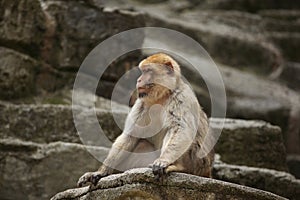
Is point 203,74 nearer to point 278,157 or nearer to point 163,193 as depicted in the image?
point 278,157

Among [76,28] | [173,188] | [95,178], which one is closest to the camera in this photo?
[173,188]

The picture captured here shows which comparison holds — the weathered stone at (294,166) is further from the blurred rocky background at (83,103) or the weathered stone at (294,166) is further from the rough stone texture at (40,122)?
the rough stone texture at (40,122)

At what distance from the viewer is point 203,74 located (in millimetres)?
12391

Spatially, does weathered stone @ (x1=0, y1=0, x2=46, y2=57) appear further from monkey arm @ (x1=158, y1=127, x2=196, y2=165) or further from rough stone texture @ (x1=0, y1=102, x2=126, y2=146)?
monkey arm @ (x1=158, y1=127, x2=196, y2=165)

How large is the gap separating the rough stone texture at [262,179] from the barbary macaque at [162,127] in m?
0.99

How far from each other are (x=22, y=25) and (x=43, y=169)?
2.27 meters

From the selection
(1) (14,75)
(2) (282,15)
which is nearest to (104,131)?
(1) (14,75)

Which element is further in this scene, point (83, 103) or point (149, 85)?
point (83, 103)

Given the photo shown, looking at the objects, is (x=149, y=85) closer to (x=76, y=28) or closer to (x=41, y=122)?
(x=41, y=122)

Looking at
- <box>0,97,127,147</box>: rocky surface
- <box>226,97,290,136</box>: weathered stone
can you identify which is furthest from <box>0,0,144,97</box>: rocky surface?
<box>226,97,290,136</box>: weathered stone

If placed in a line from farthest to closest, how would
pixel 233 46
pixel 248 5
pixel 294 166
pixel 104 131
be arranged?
1. pixel 248 5
2. pixel 233 46
3. pixel 294 166
4. pixel 104 131

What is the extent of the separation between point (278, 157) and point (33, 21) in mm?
3685

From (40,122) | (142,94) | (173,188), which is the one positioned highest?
(142,94)

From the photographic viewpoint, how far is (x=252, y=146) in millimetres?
9070
